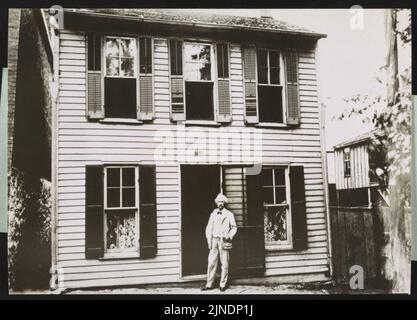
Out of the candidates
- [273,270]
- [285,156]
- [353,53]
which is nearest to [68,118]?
[285,156]

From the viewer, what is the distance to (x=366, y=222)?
4.84 metres

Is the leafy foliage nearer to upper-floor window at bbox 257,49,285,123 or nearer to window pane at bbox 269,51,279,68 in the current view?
upper-floor window at bbox 257,49,285,123

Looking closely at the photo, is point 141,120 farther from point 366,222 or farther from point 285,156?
point 366,222

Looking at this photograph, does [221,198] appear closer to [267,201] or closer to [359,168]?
[267,201]

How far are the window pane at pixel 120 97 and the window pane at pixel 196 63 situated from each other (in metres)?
0.58

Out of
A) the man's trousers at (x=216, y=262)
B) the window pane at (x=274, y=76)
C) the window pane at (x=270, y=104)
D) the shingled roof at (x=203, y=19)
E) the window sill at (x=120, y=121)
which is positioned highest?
the shingled roof at (x=203, y=19)

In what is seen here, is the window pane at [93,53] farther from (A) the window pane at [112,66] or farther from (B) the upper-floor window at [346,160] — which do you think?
(B) the upper-floor window at [346,160]

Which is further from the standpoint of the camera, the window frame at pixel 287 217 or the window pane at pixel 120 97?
the window frame at pixel 287 217

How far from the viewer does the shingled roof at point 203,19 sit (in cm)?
473

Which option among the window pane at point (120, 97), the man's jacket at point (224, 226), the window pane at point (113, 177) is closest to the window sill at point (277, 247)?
the man's jacket at point (224, 226)

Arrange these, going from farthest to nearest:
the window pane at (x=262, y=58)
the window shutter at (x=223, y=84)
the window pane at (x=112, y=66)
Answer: the window pane at (x=262, y=58), the window shutter at (x=223, y=84), the window pane at (x=112, y=66)

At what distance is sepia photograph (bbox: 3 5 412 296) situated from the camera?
182 inches

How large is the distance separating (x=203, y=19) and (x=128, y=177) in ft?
5.69

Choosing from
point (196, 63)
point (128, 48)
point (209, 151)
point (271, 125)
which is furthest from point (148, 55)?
point (271, 125)
